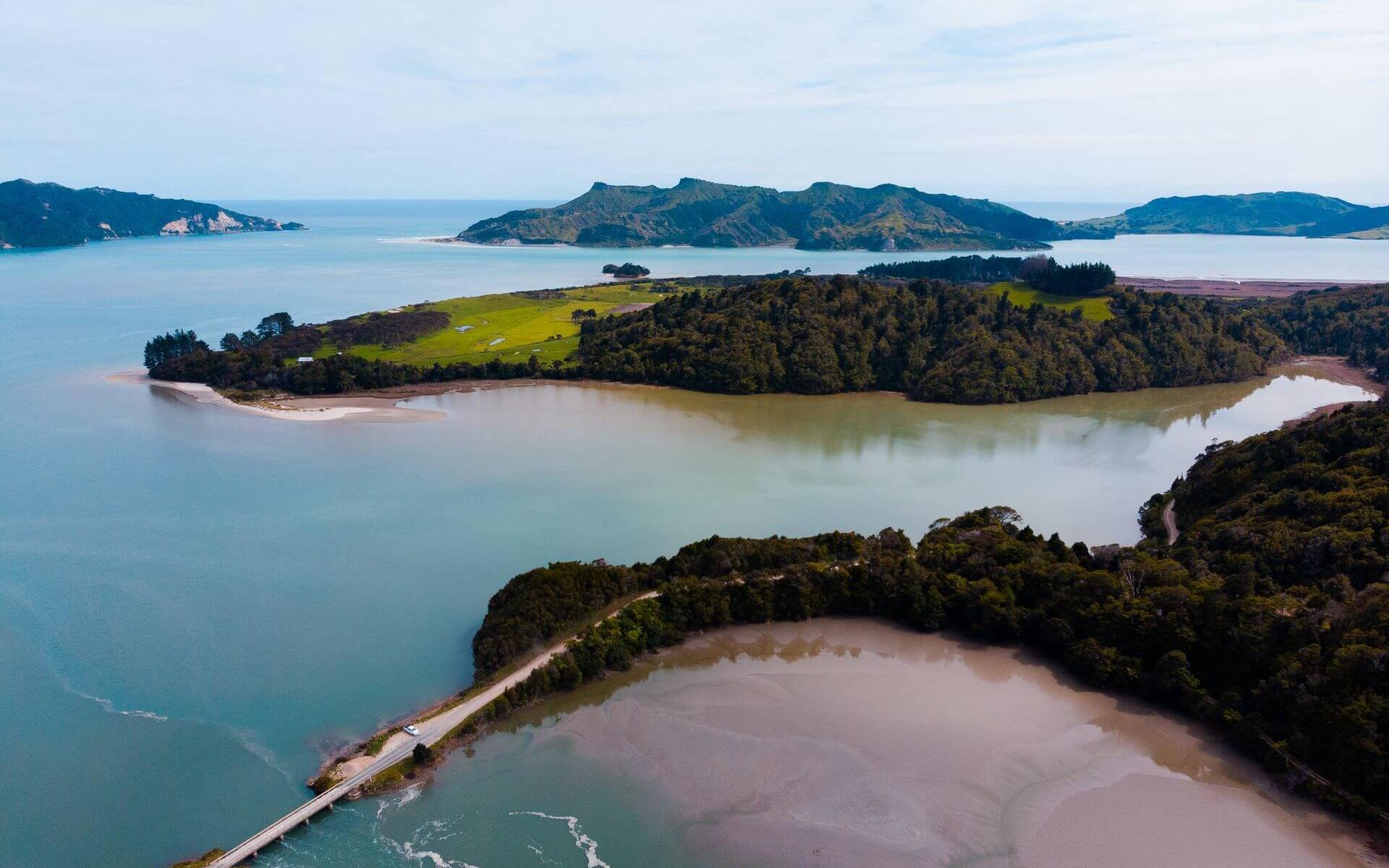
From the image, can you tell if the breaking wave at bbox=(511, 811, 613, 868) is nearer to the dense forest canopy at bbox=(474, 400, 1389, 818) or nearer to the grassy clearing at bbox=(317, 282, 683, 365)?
the dense forest canopy at bbox=(474, 400, 1389, 818)

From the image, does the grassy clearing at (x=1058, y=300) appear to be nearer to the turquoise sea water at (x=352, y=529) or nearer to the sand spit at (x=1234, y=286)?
the turquoise sea water at (x=352, y=529)

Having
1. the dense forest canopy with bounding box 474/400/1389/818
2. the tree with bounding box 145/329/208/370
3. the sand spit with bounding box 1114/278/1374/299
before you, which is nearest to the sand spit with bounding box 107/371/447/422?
the tree with bounding box 145/329/208/370

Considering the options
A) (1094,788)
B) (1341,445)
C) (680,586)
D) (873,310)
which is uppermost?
(873,310)

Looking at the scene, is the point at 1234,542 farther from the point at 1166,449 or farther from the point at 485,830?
the point at 485,830

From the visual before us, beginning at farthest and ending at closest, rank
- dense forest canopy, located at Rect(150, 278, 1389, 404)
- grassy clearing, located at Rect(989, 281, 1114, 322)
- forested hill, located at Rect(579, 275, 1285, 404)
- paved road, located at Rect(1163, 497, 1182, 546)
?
grassy clearing, located at Rect(989, 281, 1114, 322), forested hill, located at Rect(579, 275, 1285, 404), dense forest canopy, located at Rect(150, 278, 1389, 404), paved road, located at Rect(1163, 497, 1182, 546)

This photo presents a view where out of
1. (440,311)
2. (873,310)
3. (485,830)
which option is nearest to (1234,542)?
(485,830)

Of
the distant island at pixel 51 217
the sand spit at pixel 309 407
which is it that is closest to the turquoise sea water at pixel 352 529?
the sand spit at pixel 309 407
